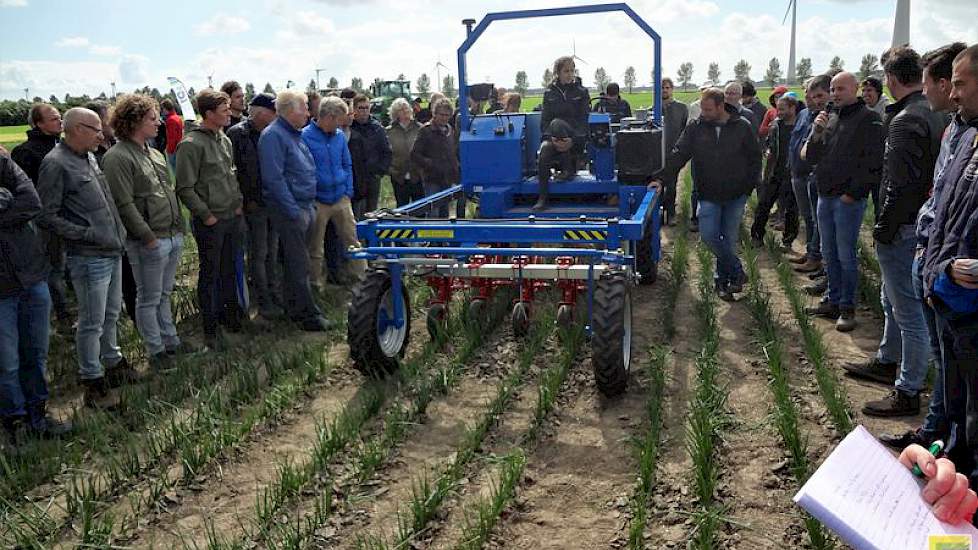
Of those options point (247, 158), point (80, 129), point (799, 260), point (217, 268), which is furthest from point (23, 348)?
point (799, 260)

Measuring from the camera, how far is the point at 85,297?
181 inches

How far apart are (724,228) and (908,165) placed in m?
2.59

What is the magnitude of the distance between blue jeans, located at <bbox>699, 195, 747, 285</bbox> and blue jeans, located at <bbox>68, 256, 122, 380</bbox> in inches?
183

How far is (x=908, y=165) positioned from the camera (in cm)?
405

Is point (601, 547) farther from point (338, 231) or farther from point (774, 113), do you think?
point (774, 113)

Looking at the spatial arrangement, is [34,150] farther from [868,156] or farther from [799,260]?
[799,260]

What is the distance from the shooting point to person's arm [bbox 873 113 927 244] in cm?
402

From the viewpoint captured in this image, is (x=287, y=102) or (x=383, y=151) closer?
(x=287, y=102)

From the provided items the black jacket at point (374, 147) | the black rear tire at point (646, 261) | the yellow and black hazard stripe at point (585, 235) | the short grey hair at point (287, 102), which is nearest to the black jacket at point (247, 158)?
the short grey hair at point (287, 102)

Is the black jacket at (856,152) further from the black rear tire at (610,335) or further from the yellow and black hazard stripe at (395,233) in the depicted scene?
the yellow and black hazard stripe at (395,233)

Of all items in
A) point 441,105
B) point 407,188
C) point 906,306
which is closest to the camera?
point 906,306

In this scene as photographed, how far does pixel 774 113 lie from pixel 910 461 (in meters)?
9.62

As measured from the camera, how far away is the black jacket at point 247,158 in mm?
6039

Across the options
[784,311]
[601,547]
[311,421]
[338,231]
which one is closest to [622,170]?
[784,311]
